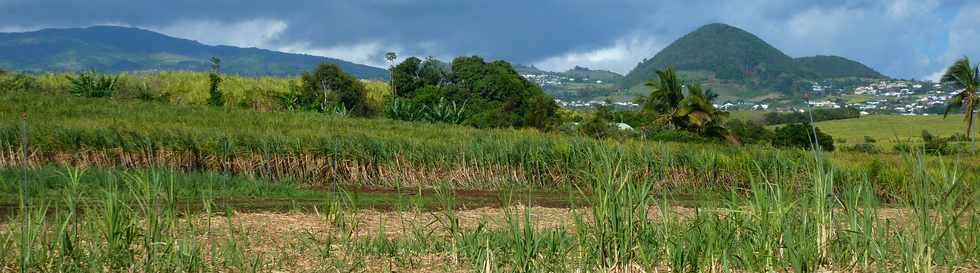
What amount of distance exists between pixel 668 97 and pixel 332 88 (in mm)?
18522

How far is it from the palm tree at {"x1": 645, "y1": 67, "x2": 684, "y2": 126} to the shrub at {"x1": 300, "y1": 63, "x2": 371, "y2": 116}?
16423 millimetres

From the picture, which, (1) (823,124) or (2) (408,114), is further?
(1) (823,124)

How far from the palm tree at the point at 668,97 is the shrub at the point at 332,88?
1642 cm

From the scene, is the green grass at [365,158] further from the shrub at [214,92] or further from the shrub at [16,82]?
the shrub at [214,92]

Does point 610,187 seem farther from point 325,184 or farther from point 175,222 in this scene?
point 325,184

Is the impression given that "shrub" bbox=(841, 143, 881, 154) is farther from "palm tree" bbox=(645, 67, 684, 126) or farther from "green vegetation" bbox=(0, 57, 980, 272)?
"palm tree" bbox=(645, 67, 684, 126)

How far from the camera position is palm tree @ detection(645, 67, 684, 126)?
158 ft

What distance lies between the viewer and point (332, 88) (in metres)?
52.4

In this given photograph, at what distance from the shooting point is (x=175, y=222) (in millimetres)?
6832

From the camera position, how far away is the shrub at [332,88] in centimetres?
5103

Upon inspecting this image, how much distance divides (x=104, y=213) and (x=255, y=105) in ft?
136

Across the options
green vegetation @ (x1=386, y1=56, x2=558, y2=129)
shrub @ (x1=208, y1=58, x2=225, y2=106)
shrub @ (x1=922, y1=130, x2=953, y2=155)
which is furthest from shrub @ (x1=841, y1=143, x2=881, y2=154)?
shrub @ (x1=208, y1=58, x2=225, y2=106)

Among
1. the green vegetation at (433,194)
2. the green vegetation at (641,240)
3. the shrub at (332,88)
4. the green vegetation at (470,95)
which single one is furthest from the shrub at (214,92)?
the green vegetation at (641,240)

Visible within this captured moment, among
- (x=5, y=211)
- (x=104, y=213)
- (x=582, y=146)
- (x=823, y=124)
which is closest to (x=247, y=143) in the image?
(x=582, y=146)
